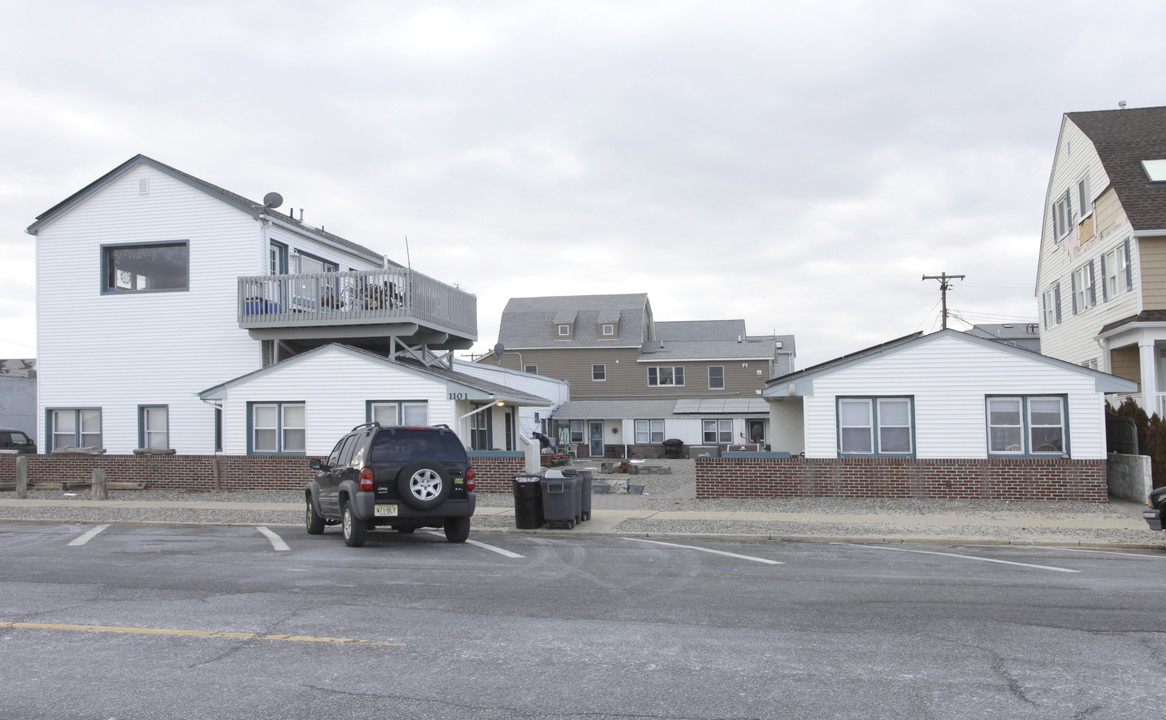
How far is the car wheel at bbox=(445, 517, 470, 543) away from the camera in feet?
47.8

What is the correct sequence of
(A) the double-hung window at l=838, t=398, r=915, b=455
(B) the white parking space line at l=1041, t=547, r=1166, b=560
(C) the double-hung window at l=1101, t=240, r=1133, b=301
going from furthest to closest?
(C) the double-hung window at l=1101, t=240, r=1133, b=301, (A) the double-hung window at l=838, t=398, r=915, b=455, (B) the white parking space line at l=1041, t=547, r=1166, b=560

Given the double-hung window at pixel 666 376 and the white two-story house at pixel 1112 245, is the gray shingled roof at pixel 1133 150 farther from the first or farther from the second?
the double-hung window at pixel 666 376

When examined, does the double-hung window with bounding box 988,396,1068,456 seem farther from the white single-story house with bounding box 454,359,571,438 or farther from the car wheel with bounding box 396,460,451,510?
the white single-story house with bounding box 454,359,571,438

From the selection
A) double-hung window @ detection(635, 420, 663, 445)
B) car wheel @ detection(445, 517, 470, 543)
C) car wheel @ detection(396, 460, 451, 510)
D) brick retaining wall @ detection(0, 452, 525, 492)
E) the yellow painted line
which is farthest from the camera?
double-hung window @ detection(635, 420, 663, 445)

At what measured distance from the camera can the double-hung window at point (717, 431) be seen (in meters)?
51.1

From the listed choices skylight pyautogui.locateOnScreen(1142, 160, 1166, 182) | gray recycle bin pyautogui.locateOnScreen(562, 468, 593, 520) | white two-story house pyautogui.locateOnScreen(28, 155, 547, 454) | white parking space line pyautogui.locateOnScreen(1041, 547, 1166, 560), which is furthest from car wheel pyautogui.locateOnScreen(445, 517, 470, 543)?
skylight pyautogui.locateOnScreen(1142, 160, 1166, 182)

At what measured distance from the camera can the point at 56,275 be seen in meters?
28.2

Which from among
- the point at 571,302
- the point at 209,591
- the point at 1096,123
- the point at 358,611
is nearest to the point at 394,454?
the point at 209,591

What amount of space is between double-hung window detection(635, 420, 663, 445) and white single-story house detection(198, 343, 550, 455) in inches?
1084

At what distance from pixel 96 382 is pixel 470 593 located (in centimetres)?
2207

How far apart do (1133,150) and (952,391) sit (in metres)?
11.8

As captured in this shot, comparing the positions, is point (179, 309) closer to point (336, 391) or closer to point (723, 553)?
point (336, 391)

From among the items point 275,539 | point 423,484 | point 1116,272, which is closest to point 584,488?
point 423,484

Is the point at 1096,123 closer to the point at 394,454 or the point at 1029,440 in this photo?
the point at 1029,440
